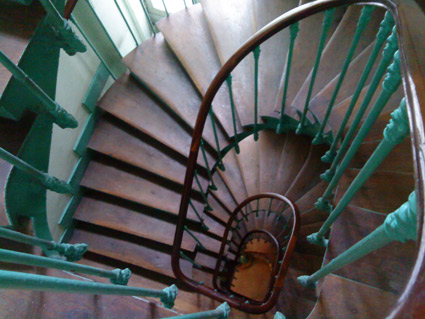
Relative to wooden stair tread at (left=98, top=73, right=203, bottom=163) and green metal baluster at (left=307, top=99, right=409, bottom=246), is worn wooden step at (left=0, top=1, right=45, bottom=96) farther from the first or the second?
green metal baluster at (left=307, top=99, right=409, bottom=246)

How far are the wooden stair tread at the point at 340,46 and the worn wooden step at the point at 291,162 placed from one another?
200 cm

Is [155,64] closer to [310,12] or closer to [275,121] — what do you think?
[275,121]

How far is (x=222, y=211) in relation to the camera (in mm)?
4523

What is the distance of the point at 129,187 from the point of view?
9.66ft

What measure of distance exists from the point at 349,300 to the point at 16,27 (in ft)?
7.33

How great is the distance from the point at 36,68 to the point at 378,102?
5.98ft

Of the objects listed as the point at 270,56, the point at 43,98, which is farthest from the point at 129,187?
the point at 270,56

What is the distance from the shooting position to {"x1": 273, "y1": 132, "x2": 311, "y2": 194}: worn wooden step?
4484 mm

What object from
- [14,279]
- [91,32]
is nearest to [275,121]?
[91,32]

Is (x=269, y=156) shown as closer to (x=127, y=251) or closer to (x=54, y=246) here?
(x=127, y=251)

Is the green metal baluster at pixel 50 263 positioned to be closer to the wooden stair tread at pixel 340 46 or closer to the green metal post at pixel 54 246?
the green metal post at pixel 54 246

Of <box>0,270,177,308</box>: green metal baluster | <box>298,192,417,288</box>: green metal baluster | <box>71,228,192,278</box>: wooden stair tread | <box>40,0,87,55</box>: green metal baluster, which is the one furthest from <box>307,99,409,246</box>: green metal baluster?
<box>71,228,192,278</box>: wooden stair tread

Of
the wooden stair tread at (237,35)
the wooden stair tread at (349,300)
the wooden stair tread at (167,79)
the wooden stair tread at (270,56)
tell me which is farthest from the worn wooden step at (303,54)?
the wooden stair tread at (349,300)

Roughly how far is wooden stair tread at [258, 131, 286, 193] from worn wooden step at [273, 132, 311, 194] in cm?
12
